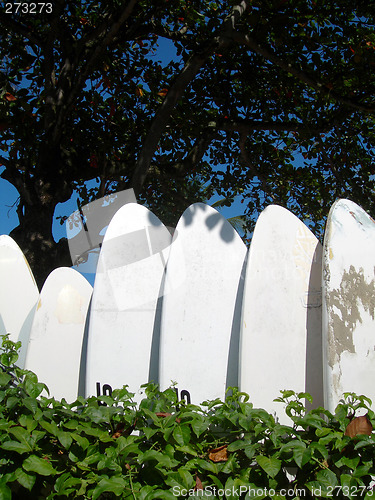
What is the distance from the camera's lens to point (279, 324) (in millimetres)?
2398

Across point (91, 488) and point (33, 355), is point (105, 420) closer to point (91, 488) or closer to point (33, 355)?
point (91, 488)

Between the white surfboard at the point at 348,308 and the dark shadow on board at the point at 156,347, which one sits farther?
the dark shadow on board at the point at 156,347

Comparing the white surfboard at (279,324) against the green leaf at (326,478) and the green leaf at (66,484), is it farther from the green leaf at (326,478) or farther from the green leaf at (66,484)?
the green leaf at (66,484)

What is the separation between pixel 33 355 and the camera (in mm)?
2996

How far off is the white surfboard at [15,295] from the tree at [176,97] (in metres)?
1.71

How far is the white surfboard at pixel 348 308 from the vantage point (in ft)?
7.06

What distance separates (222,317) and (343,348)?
67 cm

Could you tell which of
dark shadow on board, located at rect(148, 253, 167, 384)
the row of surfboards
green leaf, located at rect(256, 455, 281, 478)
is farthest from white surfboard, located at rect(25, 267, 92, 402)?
green leaf, located at rect(256, 455, 281, 478)

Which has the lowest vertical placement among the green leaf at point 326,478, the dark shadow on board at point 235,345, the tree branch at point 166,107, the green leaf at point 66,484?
the green leaf at point 326,478

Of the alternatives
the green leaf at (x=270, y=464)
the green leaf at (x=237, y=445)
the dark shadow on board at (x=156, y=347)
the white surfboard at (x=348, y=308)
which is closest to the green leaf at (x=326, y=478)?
the green leaf at (x=270, y=464)

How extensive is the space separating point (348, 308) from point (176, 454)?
1.07m

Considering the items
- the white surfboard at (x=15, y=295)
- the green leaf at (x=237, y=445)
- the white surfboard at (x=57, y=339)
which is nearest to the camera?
the green leaf at (x=237, y=445)

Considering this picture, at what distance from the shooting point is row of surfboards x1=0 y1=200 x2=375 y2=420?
7.52 feet

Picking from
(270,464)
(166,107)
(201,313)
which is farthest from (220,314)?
(166,107)
